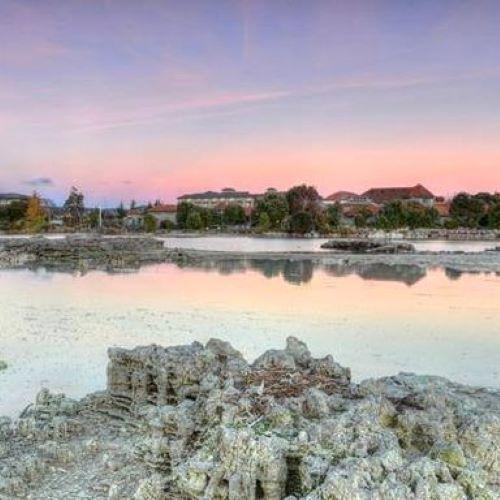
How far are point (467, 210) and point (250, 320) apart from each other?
131152mm

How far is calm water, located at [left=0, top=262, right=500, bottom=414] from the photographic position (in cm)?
1611

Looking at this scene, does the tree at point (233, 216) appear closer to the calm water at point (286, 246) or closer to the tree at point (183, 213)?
the tree at point (183, 213)

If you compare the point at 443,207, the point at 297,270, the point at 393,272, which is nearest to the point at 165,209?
the point at 443,207

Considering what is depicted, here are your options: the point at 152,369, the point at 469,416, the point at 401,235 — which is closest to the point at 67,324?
the point at 152,369

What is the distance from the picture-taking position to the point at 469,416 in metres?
8.20

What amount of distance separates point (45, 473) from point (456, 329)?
16358mm

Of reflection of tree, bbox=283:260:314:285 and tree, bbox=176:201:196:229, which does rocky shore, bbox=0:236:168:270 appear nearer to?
reflection of tree, bbox=283:260:314:285

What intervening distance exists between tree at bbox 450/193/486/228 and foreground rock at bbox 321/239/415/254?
7364 centimetres

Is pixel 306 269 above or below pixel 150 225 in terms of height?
below

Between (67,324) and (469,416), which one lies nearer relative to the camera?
(469,416)

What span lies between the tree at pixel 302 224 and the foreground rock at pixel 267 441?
361 ft

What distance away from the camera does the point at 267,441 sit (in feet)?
22.2

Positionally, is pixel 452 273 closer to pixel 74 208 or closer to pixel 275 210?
pixel 275 210

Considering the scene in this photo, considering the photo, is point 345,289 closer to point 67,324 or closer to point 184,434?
point 67,324
